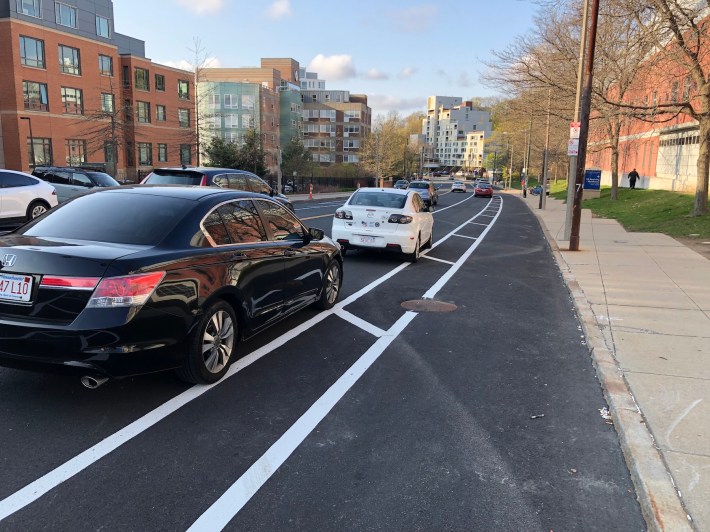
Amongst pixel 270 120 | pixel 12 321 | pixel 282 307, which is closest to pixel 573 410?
pixel 282 307

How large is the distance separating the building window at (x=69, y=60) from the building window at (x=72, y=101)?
1410mm

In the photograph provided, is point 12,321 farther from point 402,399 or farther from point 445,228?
point 445,228

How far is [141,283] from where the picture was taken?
3.94 metres

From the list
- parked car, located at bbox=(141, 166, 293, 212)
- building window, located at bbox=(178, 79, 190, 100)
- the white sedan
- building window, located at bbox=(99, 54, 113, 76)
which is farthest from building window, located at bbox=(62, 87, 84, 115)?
the white sedan

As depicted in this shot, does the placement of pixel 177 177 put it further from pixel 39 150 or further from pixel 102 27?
pixel 102 27

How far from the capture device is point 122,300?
3.85 m

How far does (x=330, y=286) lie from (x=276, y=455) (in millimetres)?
3887

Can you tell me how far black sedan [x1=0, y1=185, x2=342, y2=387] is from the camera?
3.81 meters

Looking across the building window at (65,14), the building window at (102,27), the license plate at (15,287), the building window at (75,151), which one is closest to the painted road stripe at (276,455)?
the license plate at (15,287)

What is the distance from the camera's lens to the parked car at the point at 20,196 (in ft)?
43.0

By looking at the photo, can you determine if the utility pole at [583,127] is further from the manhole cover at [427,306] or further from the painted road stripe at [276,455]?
the painted road stripe at [276,455]

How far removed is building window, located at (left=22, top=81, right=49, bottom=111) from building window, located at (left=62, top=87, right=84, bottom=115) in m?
1.60

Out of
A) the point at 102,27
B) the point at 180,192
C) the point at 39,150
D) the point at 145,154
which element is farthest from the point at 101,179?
the point at 102,27

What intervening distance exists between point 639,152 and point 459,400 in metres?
52.1
